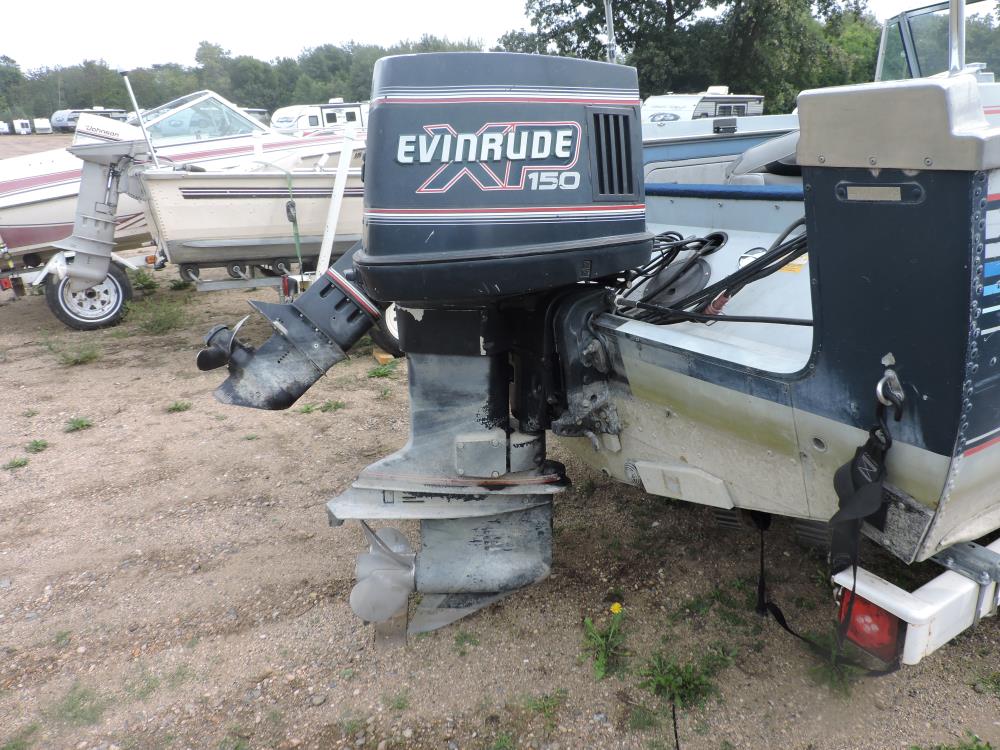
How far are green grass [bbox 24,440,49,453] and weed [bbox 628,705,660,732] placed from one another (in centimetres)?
371

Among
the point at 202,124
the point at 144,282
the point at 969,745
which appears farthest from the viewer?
the point at 144,282

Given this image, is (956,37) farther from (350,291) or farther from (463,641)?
(463,641)

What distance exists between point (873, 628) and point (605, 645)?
2.90 ft

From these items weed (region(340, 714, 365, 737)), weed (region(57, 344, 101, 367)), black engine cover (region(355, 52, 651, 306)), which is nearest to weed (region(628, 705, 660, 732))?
weed (region(340, 714, 365, 737))

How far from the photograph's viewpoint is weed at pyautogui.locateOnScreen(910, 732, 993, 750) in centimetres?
186

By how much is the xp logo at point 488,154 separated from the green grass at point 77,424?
3607 millimetres

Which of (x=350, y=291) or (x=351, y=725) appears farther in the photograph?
(x=350, y=291)

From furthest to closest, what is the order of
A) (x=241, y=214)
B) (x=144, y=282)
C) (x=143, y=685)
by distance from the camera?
(x=144, y=282) < (x=241, y=214) < (x=143, y=685)

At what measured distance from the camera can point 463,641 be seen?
7.99ft

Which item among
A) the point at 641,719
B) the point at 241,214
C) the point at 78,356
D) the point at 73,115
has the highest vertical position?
the point at 73,115

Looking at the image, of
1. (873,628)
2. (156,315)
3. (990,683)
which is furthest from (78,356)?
(990,683)

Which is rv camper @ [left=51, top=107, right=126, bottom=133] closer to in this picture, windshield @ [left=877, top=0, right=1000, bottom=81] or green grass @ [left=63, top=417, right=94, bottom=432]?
green grass @ [left=63, top=417, right=94, bottom=432]

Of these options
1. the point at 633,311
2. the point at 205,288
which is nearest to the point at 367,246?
the point at 633,311

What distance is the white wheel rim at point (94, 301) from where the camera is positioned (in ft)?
22.6
